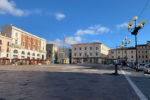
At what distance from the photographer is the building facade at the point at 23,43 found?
53.1 m

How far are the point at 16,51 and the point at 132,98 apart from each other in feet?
181

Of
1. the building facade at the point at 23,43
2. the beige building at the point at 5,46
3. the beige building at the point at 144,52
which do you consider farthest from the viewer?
the beige building at the point at 144,52

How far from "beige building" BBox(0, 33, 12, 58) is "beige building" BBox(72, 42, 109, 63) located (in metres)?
43.0

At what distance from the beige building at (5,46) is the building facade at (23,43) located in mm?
1281

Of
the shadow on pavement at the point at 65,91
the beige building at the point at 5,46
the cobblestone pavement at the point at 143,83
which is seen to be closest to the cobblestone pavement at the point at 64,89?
the shadow on pavement at the point at 65,91

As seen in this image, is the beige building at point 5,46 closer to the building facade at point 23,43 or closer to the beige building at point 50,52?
the building facade at point 23,43

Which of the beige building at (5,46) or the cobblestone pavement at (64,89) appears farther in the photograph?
the beige building at (5,46)

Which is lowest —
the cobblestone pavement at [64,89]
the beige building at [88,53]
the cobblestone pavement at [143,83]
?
the cobblestone pavement at [143,83]

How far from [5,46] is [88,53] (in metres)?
49.6

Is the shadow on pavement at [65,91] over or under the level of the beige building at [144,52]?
under

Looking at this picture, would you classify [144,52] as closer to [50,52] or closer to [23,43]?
[50,52]

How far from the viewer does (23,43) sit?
59750mm

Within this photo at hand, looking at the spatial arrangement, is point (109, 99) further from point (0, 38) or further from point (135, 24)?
point (0, 38)

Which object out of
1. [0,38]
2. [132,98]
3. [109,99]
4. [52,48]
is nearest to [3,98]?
[109,99]
